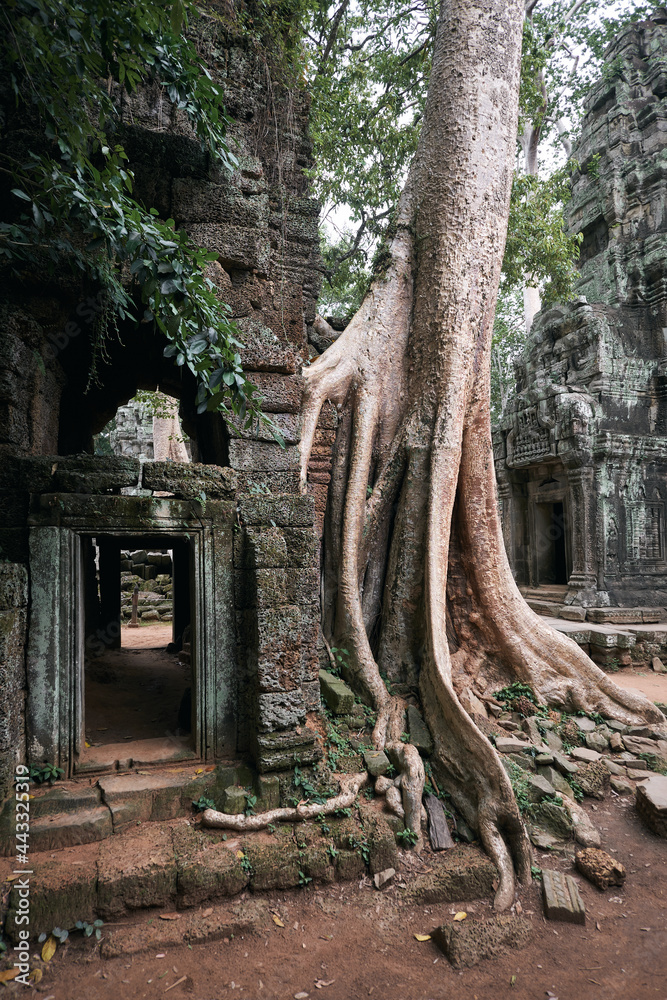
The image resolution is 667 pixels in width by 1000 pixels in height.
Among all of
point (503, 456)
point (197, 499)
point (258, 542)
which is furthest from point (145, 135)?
point (503, 456)

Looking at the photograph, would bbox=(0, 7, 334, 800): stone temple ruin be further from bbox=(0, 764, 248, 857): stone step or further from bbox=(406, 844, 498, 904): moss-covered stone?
bbox=(406, 844, 498, 904): moss-covered stone

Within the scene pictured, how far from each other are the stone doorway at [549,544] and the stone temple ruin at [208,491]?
6950 millimetres

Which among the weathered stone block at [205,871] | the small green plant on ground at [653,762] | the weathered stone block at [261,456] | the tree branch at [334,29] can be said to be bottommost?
the small green plant on ground at [653,762]

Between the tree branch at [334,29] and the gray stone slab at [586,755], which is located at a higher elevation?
the tree branch at [334,29]

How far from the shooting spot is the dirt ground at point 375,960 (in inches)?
86.9

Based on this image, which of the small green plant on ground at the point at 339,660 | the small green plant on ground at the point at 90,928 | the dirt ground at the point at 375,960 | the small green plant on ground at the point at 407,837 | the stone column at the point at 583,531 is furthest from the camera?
the stone column at the point at 583,531

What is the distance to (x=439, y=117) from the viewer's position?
4.86 m

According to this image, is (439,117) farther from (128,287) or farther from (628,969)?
(628,969)

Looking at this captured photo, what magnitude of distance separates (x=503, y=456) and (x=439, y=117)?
5.87m

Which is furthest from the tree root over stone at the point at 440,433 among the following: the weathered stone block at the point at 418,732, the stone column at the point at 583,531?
the stone column at the point at 583,531

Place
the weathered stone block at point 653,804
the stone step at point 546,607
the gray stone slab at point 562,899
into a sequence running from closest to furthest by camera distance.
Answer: the gray stone slab at point 562,899 < the weathered stone block at point 653,804 < the stone step at point 546,607

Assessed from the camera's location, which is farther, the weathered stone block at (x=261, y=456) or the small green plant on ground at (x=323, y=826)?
the weathered stone block at (x=261, y=456)

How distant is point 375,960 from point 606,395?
25.8 feet

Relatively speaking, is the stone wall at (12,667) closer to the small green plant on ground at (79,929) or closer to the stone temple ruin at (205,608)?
the stone temple ruin at (205,608)
